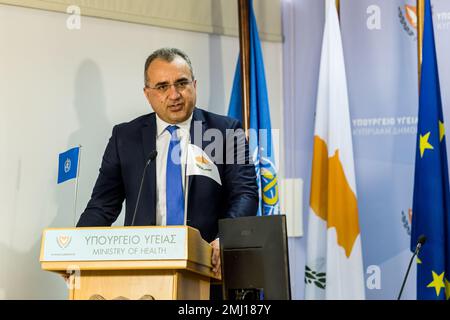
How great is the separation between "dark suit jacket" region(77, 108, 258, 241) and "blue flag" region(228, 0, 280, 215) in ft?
3.70

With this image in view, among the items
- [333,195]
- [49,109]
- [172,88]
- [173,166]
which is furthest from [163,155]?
[333,195]

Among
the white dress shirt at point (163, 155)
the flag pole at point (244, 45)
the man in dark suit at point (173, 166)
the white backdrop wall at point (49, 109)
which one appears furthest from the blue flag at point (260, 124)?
the white dress shirt at point (163, 155)

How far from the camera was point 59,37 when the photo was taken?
4844 mm

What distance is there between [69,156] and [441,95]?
271 cm

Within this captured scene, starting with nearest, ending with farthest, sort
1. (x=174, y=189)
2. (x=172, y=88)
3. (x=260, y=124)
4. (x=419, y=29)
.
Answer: (x=174, y=189)
(x=172, y=88)
(x=419, y=29)
(x=260, y=124)

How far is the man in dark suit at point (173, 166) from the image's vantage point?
11.3 ft

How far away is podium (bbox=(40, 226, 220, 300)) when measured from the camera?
8.19 feet

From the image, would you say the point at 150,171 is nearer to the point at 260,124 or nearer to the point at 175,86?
the point at 175,86

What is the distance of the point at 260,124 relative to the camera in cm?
505

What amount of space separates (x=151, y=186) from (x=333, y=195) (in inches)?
69.8

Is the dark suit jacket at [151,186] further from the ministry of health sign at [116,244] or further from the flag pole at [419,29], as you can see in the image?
the flag pole at [419,29]

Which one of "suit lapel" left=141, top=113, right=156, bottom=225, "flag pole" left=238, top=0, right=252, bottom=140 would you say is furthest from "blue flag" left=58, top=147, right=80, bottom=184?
"flag pole" left=238, top=0, right=252, bottom=140

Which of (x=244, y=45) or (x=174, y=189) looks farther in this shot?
(x=244, y=45)

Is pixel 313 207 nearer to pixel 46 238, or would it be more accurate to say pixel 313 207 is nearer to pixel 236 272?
pixel 236 272
